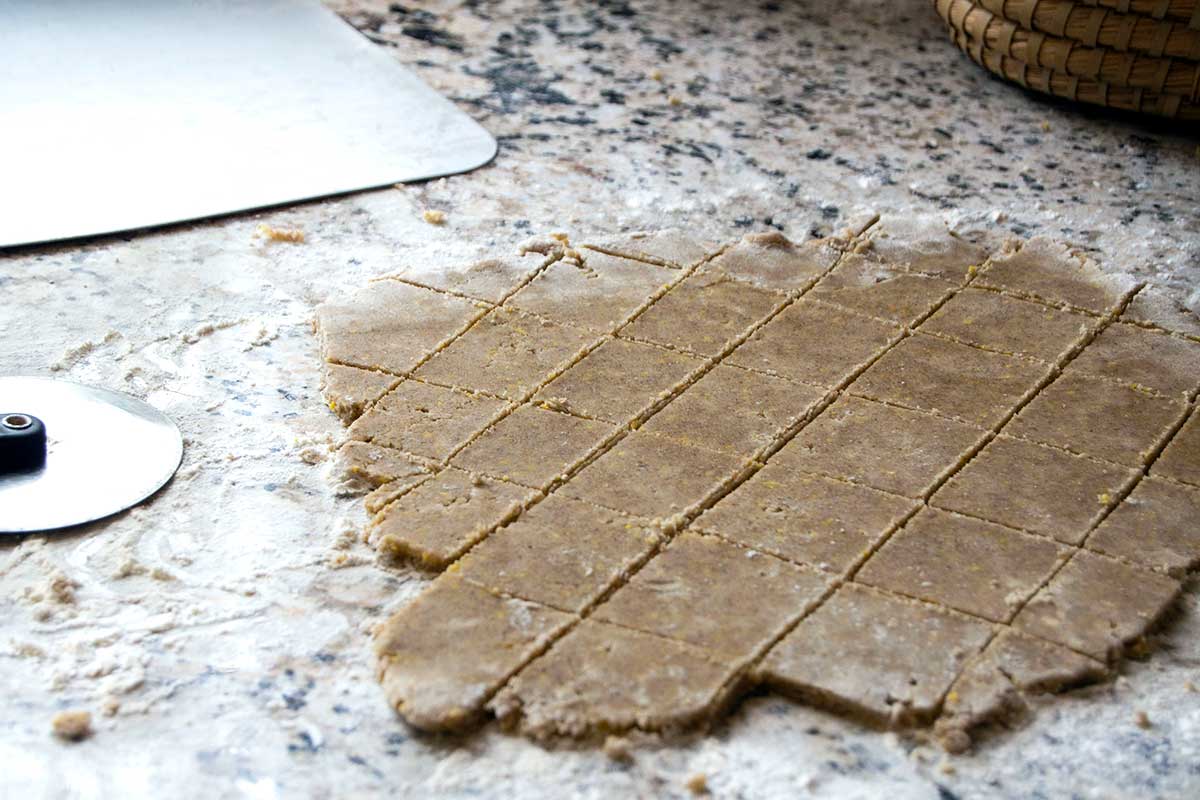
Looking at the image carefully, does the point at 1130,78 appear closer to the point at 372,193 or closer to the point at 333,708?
the point at 372,193

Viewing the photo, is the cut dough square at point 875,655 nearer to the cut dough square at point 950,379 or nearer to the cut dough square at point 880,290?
the cut dough square at point 950,379

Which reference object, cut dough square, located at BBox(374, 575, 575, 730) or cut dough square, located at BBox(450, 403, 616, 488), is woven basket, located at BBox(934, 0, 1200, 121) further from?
cut dough square, located at BBox(374, 575, 575, 730)

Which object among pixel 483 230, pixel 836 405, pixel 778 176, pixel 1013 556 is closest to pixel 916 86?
pixel 778 176

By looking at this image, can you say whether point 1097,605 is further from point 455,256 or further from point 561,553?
point 455,256

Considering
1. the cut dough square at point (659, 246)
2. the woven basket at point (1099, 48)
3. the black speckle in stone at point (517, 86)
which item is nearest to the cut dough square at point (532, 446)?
the cut dough square at point (659, 246)

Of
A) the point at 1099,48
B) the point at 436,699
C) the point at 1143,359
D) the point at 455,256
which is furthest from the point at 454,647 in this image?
the point at 1099,48

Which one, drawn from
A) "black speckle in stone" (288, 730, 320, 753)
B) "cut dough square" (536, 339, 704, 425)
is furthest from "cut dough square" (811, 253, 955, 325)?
"black speckle in stone" (288, 730, 320, 753)
